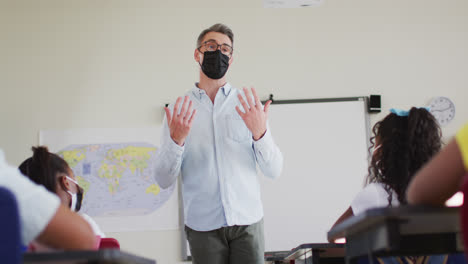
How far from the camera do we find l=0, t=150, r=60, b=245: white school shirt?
115cm

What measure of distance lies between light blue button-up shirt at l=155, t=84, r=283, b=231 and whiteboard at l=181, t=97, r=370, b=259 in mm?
1994

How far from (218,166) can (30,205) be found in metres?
1.35

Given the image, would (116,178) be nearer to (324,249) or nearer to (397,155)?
(324,249)

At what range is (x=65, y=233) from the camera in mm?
1181

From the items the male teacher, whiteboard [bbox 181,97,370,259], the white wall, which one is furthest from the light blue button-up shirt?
the white wall

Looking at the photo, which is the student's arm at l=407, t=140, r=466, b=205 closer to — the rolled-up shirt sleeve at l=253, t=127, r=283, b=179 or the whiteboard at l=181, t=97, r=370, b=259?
the rolled-up shirt sleeve at l=253, t=127, r=283, b=179

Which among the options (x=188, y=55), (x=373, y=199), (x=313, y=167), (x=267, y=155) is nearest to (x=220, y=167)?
(x=267, y=155)

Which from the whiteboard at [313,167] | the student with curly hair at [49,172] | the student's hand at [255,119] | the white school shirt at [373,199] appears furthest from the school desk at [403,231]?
the whiteboard at [313,167]

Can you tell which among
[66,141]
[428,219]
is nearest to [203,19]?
[66,141]

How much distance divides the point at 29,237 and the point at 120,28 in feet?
12.6

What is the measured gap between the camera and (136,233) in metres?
4.46

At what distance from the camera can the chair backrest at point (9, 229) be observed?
1111mm

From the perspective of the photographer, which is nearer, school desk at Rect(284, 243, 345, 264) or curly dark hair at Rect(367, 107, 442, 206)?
curly dark hair at Rect(367, 107, 442, 206)

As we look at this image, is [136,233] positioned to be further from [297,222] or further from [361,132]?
[361,132]
